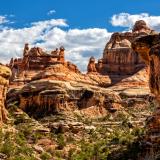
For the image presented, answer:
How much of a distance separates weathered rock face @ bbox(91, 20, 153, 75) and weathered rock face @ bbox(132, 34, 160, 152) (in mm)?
103519

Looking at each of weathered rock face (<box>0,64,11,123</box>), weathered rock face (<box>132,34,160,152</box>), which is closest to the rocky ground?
weathered rock face (<box>0,64,11,123</box>)

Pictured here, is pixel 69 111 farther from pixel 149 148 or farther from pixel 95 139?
pixel 149 148

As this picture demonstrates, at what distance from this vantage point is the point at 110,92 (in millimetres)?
160125

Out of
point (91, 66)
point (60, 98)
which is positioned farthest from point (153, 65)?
point (91, 66)

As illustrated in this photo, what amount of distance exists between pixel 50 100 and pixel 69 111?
537 cm

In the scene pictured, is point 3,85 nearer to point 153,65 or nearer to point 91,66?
point 153,65

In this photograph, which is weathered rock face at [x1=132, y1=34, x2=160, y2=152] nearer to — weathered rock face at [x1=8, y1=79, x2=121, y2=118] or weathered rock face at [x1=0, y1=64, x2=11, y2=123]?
weathered rock face at [x1=0, y1=64, x2=11, y2=123]

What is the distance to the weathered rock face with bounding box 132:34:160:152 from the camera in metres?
79.9

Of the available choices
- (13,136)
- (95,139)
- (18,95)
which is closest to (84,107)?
(18,95)

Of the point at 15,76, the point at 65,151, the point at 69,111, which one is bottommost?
the point at 65,151

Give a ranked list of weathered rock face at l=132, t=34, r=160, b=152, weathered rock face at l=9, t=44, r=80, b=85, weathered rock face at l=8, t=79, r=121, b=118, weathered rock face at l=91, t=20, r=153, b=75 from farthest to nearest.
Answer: weathered rock face at l=91, t=20, r=153, b=75, weathered rock face at l=9, t=44, r=80, b=85, weathered rock face at l=8, t=79, r=121, b=118, weathered rock face at l=132, t=34, r=160, b=152

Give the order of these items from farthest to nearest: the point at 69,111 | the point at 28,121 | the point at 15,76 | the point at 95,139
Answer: the point at 15,76 → the point at 69,111 → the point at 28,121 → the point at 95,139

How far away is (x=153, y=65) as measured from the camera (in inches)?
3179

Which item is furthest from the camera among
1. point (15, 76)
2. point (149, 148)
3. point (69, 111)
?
point (15, 76)
